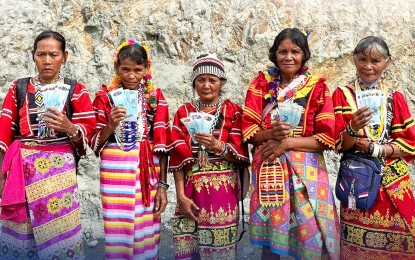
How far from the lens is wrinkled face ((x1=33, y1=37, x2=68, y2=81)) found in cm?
358

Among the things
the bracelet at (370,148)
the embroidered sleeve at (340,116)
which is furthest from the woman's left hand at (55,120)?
the bracelet at (370,148)

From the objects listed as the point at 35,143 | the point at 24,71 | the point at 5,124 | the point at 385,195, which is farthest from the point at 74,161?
A: the point at 24,71

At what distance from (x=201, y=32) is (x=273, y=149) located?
4.36m

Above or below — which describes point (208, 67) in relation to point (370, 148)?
above

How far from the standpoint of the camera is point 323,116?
3.54 metres

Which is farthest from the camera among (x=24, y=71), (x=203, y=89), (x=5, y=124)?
(x=24, y=71)

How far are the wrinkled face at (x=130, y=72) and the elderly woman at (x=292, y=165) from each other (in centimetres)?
96

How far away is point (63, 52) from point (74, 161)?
0.92 m

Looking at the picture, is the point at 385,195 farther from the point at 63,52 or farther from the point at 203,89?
the point at 63,52

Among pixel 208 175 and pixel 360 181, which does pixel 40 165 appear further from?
pixel 360 181

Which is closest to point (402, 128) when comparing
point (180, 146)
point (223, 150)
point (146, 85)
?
point (223, 150)

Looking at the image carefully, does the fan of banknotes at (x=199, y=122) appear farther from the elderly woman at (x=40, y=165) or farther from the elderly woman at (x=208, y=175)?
the elderly woman at (x=40, y=165)

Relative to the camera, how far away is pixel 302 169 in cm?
354

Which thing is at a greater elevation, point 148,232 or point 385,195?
point 385,195
